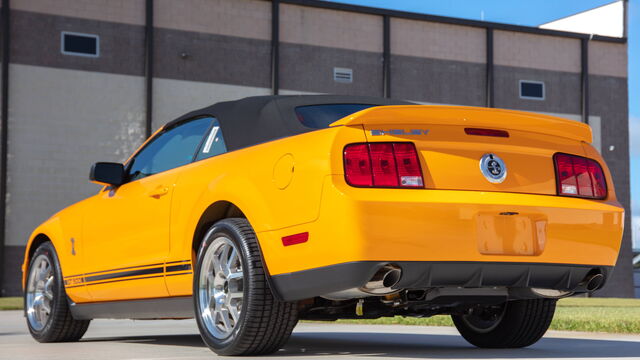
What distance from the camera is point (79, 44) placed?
24.1 meters

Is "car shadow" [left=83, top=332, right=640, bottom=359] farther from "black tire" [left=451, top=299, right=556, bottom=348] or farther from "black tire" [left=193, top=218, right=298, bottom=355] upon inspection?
"black tire" [left=193, top=218, right=298, bottom=355]

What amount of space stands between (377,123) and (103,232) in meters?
2.68

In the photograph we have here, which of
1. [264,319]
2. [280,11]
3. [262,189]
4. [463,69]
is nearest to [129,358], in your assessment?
[264,319]

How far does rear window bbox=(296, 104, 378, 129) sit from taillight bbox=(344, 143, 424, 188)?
72 cm

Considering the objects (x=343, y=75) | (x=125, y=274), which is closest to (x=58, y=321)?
(x=125, y=274)

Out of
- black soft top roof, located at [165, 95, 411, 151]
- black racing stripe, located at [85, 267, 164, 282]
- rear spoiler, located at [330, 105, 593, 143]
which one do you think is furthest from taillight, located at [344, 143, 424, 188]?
black racing stripe, located at [85, 267, 164, 282]

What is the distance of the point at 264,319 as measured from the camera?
5059mm

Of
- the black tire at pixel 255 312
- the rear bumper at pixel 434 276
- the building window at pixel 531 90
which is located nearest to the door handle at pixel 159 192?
the black tire at pixel 255 312

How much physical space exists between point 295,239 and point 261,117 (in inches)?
40.2

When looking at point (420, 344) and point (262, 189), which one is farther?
point (420, 344)

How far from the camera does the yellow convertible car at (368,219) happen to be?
15.3 ft

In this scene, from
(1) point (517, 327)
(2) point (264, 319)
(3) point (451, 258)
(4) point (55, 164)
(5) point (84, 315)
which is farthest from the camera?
(4) point (55, 164)

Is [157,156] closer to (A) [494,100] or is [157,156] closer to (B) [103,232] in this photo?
(B) [103,232]

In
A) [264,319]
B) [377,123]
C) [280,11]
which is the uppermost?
[280,11]
